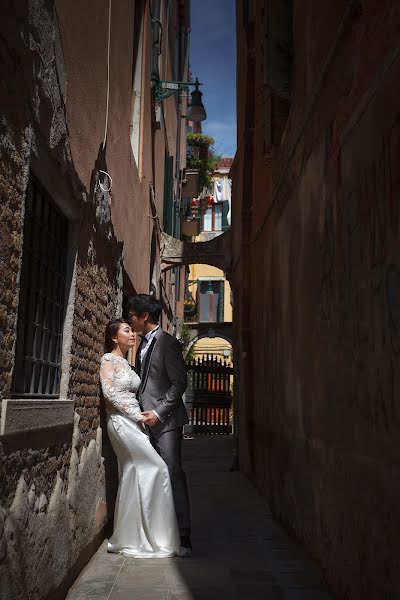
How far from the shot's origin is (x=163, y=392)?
488 cm

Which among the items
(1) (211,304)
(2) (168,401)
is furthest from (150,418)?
(1) (211,304)

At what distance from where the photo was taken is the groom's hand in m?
4.64

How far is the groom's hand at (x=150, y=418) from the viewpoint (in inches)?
183

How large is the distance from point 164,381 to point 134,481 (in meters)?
0.75

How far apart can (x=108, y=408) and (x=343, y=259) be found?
84.0 inches

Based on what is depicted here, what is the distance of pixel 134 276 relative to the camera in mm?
7812

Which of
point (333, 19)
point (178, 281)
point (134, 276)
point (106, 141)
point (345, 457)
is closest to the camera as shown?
point (345, 457)

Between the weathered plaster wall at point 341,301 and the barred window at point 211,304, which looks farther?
the barred window at point 211,304

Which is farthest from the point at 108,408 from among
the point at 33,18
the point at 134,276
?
the point at 134,276

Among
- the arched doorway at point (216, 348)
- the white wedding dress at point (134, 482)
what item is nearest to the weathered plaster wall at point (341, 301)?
the white wedding dress at point (134, 482)

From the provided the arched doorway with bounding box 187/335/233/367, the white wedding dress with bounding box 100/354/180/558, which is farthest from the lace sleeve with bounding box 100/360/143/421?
the arched doorway with bounding box 187/335/233/367

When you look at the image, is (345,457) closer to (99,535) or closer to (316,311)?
(316,311)

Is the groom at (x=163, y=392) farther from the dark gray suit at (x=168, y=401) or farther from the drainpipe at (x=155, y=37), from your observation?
the drainpipe at (x=155, y=37)

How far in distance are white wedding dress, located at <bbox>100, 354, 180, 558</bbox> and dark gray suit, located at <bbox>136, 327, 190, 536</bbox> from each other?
0.14m
